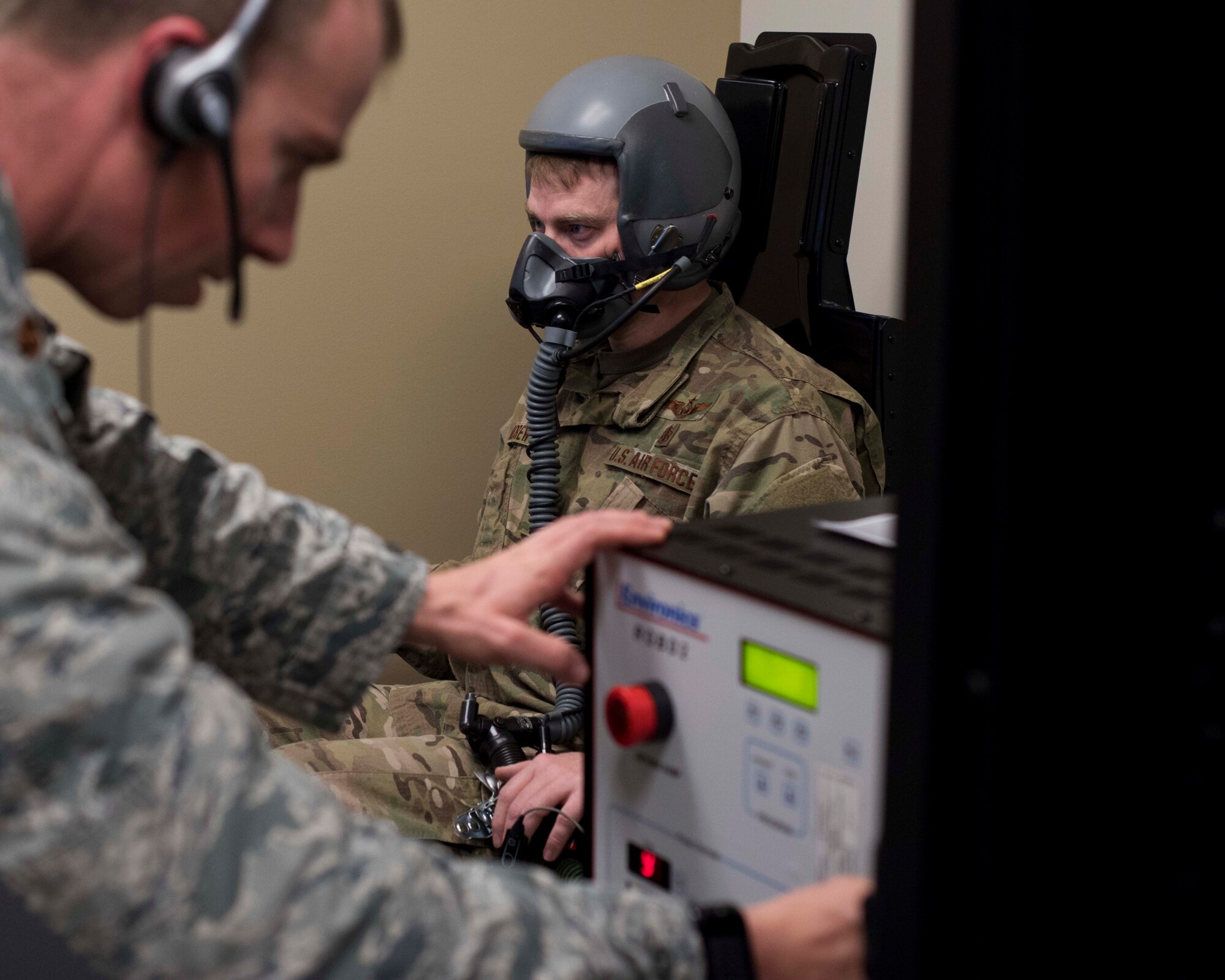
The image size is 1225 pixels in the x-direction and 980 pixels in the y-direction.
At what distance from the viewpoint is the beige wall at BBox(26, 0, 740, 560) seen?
2.13m

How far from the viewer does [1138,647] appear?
516 millimetres

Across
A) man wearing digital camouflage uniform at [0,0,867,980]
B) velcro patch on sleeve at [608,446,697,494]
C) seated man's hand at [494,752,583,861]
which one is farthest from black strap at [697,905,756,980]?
velcro patch on sleeve at [608,446,697,494]

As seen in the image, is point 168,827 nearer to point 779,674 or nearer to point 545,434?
point 779,674

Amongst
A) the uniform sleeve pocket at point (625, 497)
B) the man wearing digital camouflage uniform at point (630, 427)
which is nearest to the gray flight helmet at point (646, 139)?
the man wearing digital camouflage uniform at point (630, 427)

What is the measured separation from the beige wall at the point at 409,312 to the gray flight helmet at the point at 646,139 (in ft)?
1.71

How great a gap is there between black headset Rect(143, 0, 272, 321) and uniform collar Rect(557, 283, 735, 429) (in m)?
1.03

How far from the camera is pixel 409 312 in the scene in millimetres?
2266

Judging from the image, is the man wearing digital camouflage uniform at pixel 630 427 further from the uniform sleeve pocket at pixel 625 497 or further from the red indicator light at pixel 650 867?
the red indicator light at pixel 650 867

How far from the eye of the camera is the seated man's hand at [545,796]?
1.33 meters

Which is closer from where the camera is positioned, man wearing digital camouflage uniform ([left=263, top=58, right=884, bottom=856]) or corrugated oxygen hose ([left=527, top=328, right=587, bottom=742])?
man wearing digital camouflage uniform ([left=263, top=58, right=884, bottom=856])

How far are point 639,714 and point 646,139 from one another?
1.06m

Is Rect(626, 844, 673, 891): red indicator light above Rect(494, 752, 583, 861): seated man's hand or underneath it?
above

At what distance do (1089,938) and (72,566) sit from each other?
446 millimetres

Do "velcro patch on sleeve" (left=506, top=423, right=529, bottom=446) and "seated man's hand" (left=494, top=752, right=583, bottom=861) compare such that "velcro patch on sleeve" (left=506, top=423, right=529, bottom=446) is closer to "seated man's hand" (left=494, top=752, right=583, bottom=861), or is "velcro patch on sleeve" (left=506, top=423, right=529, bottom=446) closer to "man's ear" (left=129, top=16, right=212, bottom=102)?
"seated man's hand" (left=494, top=752, right=583, bottom=861)
